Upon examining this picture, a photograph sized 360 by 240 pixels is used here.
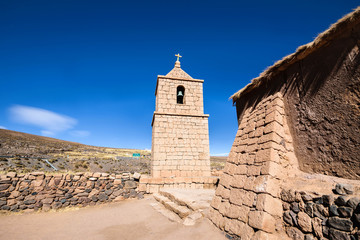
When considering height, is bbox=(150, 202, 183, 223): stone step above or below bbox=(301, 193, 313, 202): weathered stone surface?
below

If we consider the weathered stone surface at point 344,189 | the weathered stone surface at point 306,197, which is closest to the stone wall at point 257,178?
the weathered stone surface at point 306,197

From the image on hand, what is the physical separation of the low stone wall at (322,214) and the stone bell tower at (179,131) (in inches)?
257

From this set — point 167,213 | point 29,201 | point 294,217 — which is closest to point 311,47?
point 294,217

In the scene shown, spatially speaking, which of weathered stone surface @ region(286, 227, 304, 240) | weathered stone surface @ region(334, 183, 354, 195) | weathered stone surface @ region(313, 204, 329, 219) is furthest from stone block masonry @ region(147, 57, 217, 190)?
weathered stone surface @ region(334, 183, 354, 195)

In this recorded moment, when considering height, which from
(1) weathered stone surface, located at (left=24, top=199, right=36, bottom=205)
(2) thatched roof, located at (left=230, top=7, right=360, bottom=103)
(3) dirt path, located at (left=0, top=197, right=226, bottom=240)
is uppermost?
(2) thatched roof, located at (left=230, top=7, right=360, bottom=103)

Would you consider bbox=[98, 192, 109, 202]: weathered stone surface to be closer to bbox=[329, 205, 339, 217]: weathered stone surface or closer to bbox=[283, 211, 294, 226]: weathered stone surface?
bbox=[283, 211, 294, 226]: weathered stone surface

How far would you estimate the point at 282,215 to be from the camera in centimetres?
314

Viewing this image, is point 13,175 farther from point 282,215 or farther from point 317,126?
point 317,126

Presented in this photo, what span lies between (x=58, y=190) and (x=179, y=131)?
601 centimetres

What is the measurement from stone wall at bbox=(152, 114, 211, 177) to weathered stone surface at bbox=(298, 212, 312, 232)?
22.2 ft

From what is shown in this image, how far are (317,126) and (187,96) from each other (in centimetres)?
793

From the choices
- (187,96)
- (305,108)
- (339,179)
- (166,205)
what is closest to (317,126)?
(305,108)

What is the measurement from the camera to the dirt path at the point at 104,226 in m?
4.14

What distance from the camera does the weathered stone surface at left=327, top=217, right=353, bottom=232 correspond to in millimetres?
2256
